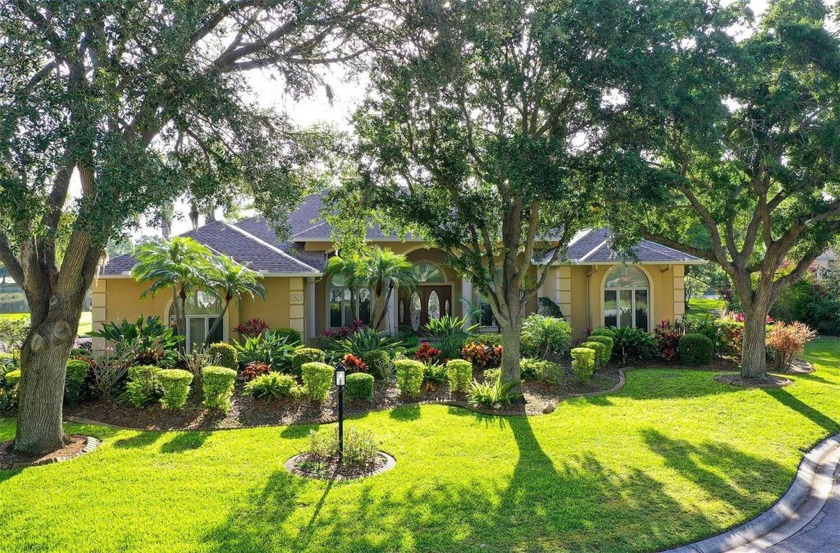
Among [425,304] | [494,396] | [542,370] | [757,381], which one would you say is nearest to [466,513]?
[494,396]

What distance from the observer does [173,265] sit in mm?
13633

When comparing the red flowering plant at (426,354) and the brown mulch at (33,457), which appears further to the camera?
the red flowering plant at (426,354)

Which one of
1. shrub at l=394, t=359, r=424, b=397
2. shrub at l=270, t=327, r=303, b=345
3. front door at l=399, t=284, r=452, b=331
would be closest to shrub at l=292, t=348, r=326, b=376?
shrub at l=394, t=359, r=424, b=397

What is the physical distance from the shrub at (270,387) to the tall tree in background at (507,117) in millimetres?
4054

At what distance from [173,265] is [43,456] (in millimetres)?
6364

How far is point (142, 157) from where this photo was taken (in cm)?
670

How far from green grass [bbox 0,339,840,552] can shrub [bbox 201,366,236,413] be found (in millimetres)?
1132

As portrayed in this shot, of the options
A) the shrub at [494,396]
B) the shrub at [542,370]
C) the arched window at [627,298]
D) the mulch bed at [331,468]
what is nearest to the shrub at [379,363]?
the shrub at [494,396]

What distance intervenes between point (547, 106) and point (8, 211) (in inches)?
344

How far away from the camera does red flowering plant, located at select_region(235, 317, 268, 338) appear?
620 inches

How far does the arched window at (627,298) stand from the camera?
1953 centimetres

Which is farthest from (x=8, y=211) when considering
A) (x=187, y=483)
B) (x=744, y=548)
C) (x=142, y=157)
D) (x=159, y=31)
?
(x=744, y=548)

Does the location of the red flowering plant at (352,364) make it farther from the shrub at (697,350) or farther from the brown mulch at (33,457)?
the shrub at (697,350)

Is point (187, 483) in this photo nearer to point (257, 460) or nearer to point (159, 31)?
point (257, 460)
